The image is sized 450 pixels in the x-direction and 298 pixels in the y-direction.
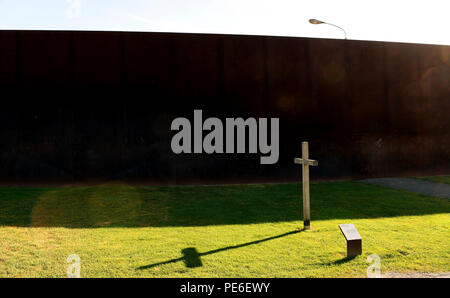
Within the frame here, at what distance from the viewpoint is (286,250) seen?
4.78 meters

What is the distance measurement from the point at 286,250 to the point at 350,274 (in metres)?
1.03

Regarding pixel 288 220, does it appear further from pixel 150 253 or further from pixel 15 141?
pixel 15 141

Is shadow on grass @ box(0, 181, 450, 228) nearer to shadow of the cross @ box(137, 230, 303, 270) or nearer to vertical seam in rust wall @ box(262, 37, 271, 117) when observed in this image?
shadow of the cross @ box(137, 230, 303, 270)

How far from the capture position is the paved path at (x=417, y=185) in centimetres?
980

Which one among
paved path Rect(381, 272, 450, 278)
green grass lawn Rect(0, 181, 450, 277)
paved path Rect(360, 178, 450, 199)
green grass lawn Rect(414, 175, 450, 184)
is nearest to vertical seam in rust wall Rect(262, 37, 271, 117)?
green grass lawn Rect(0, 181, 450, 277)

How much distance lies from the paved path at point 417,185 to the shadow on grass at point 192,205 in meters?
0.74

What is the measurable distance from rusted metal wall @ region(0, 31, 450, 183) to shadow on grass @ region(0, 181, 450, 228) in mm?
1079

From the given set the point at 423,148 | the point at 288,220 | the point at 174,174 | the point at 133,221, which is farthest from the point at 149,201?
the point at 423,148

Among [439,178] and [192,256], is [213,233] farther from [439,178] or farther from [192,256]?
[439,178]

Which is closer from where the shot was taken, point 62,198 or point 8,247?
point 8,247

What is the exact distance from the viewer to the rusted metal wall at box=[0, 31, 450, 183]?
1117 cm

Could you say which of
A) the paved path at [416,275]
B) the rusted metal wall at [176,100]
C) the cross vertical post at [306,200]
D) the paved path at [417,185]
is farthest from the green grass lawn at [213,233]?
the rusted metal wall at [176,100]

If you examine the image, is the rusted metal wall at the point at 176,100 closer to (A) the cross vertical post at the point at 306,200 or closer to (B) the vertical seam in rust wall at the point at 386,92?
(B) the vertical seam in rust wall at the point at 386,92

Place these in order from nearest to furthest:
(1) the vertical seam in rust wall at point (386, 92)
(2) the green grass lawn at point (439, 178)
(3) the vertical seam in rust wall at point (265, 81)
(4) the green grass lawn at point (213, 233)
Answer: (4) the green grass lawn at point (213, 233), (3) the vertical seam in rust wall at point (265, 81), (2) the green grass lawn at point (439, 178), (1) the vertical seam in rust wall at point (386, 92)
